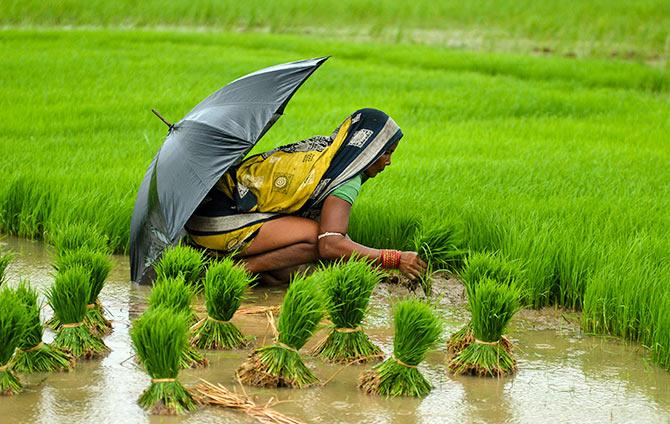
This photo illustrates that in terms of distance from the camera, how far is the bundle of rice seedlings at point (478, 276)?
4758 mm


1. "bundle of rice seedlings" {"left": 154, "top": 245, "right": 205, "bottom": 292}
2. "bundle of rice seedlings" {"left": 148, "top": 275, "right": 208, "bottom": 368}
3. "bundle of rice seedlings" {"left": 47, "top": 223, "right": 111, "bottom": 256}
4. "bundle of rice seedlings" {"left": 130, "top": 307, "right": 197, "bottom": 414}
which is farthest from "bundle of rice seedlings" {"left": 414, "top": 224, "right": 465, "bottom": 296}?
"bundle of rice seedlings" {"left": 130, "top": 307, "right": 197, "bottom": 414}

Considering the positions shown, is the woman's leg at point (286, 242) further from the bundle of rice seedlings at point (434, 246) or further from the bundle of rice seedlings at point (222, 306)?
the bundle of rice seedlings at point (222, 306)

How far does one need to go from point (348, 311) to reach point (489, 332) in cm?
59

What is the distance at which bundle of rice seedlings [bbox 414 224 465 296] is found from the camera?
18.3ft

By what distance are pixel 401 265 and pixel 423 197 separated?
1511 millimetres

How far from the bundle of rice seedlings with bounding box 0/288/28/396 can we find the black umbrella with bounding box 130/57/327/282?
126 cm

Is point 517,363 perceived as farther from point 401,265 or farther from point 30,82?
point 30,82

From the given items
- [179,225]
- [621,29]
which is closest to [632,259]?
[179,225]

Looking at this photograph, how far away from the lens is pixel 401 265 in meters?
5.39

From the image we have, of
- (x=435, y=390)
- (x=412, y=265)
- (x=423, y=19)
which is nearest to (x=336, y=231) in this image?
(x=412, y=265)

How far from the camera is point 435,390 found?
4.38 metres

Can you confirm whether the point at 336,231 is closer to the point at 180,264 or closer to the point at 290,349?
the point at 180,264

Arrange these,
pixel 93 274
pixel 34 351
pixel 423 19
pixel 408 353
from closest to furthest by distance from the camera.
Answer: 1. pixel 408 353
2. pixel 34 351
3. pixel 93 274
4. pixel 423 19

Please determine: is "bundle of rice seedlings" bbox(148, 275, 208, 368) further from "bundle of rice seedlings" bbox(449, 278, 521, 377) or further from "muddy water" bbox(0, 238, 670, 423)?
"bundle of rice seedlings" bbox(449, 278, 521, 377)
